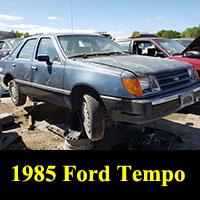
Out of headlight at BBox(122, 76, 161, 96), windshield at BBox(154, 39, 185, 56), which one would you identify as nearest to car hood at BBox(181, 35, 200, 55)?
windshield at BBox(154, 39, 185, 56)

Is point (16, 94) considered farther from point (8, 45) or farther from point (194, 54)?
point (8, 45)

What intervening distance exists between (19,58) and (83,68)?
84.9 inches

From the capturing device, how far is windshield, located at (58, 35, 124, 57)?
3.34 m

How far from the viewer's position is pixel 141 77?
245 cm

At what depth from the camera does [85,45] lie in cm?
353

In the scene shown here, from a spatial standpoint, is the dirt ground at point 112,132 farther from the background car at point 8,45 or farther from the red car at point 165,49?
the background car at point 8,45

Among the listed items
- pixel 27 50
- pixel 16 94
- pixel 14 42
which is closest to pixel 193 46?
pixel 27 50

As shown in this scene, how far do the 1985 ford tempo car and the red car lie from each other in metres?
1.37

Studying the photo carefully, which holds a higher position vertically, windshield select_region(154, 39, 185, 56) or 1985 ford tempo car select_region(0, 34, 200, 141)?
windshield select_region(154, 39, 185, 56)

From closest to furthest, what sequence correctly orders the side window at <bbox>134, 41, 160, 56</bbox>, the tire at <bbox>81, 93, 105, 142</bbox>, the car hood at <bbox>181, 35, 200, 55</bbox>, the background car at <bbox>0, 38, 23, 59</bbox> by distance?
the tire at <bbox>81, 93, 105, 142</bbox>, the car hood at <bbox>181, 35, 200, 55</bbox>, the side window at <bbox>134, 41, 160, 56</bbox>, the background car at <bbox>0, 38, 23, 59</bbox>

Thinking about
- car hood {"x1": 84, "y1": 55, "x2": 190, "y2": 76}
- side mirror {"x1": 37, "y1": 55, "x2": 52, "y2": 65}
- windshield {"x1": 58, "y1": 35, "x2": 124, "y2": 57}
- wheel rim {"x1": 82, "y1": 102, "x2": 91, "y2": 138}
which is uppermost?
windshield {"x1": 58, "y1": 35, "x2": 124, "y2": 57}

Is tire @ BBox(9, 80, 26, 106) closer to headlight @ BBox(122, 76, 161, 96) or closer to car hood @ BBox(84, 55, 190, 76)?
car hood @ BBox(84, 55, 190, 76)

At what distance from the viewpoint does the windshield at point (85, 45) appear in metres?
3.34

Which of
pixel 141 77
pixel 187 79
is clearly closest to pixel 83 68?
pixel 141 77
